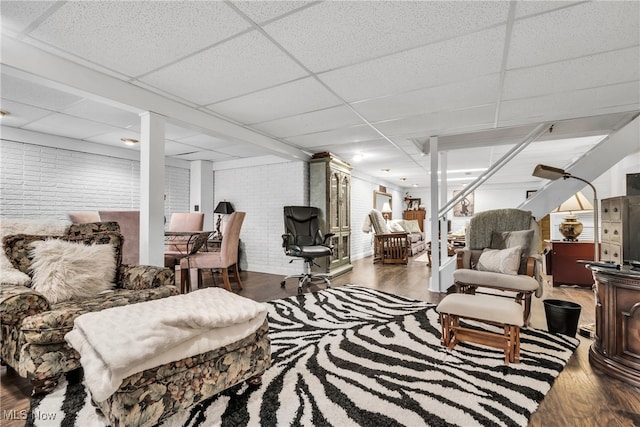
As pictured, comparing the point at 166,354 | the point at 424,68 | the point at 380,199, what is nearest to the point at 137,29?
the point at 166,354

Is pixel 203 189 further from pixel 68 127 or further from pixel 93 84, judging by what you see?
pixel 93 84

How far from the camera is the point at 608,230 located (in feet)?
7.04

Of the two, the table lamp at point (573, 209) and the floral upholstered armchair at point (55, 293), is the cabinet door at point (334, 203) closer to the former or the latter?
the floral upholstered armchair at point (55, 293)

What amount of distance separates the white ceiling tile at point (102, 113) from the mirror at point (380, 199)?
20.6ft

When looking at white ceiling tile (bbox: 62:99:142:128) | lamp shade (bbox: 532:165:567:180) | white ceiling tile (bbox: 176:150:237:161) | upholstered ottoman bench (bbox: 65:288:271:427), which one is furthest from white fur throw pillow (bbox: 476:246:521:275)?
white ceiling tile (bbox: 176:150:237:161)

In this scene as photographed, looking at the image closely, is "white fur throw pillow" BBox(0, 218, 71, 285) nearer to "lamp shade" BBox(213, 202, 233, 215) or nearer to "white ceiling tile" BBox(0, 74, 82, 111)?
"white ceiling tile" BBox(0, 74, 82, 111)

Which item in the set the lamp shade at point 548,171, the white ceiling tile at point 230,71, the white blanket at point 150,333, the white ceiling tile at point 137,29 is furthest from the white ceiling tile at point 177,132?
the lamp shade at point 548,171

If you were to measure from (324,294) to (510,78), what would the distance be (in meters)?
3.00

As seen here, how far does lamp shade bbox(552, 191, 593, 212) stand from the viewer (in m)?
4.03

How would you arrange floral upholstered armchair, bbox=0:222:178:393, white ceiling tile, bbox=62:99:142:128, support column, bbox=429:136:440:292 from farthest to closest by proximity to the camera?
support column, bbox=429:136:440:292 → white ceiling tile, bbox=62:99:142:128 → floral upholstered armchair, bbox=0:222:178:393

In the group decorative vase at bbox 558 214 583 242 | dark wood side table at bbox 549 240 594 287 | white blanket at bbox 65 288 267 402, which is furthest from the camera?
decorative vase at bbox 558 214 583 242

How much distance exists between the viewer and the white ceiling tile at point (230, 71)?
82.3 inches

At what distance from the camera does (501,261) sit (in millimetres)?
2951

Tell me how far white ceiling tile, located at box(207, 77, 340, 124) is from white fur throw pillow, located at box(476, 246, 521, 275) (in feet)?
7.40
